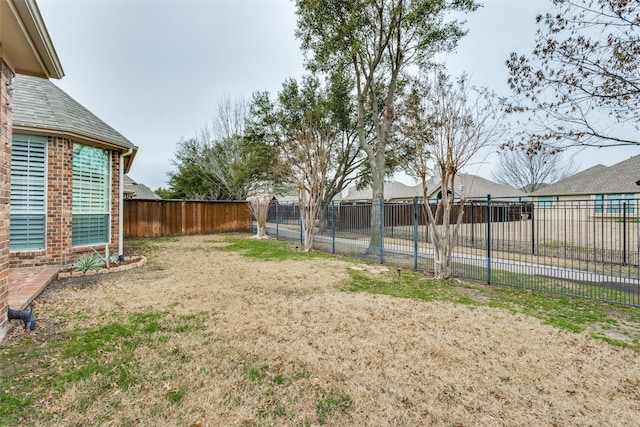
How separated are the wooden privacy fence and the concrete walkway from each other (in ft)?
26.3

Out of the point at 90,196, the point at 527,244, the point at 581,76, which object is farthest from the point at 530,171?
the point at 90,196

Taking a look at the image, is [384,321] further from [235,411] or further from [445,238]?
[445,238]

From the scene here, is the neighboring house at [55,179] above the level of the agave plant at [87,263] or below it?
above

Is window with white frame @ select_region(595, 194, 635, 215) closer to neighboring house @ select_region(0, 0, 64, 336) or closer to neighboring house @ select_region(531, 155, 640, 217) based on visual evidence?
neighboring house @ select_region(0, 0, 64, 336)

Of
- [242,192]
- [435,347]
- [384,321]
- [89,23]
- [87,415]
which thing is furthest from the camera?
[242,192]

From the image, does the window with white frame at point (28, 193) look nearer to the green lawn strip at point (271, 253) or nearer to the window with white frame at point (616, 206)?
the green lawn strip at point (271, 253)

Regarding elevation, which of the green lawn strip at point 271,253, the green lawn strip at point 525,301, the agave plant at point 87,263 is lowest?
the green lawn strip at point 525,301

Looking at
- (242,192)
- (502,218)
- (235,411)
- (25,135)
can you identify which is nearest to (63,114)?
(25,135)

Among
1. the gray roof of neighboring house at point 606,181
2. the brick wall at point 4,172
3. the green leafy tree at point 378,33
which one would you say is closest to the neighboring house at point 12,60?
the brick wall at point 4,172

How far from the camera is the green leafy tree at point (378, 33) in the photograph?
33.6 feet

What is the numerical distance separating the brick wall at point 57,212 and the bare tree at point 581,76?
9.54m

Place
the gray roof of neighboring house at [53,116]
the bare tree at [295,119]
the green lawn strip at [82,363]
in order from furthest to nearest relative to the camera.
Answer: the bare tree at [295,119], the gray roof of neighboring house at [53,116], the green lawn strip at [82,363]

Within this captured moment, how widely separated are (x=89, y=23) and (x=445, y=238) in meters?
Answer: 11.8

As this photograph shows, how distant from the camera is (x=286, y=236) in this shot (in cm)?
1435
